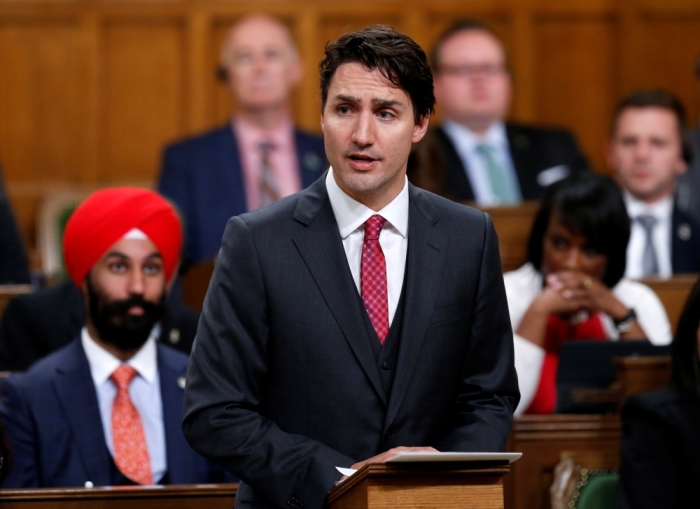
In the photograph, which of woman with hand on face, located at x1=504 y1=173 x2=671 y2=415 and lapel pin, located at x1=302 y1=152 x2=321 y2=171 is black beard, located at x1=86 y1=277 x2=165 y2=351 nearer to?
woman with hand on face, located at x1=504 y1=173 x2=671 y2=415

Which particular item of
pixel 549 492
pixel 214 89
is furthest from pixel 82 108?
pixel 549 492

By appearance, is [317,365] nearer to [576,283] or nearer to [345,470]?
[345,470]

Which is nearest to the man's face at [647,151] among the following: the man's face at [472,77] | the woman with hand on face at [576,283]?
the man's face at [472,77]

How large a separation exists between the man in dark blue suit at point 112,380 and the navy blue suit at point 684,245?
2.44m

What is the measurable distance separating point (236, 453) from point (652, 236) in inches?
136

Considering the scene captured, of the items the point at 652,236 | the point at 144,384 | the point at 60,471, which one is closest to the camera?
the point at 60,471

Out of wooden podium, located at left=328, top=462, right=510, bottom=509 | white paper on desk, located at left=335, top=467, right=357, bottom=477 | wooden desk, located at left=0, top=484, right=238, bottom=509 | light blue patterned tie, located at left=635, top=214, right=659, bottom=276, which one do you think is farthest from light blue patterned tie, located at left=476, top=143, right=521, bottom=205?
wooden podium, located at left=328, top=462, right=510, bottom=509

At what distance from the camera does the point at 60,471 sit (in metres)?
3.26

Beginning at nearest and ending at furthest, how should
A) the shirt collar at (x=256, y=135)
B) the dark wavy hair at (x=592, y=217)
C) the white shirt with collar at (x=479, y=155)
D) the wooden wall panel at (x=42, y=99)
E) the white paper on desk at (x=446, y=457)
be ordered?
the white paper on desk at (x=446, y=457) < the dark wavy hair at (x=592, y=217) < the white shirt with collar at (x=479, y=155) < the shirt collar at (x=256, y=135) < the wooden wall panel at (x=42, y=99)

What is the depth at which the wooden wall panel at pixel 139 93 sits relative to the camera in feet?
23.6

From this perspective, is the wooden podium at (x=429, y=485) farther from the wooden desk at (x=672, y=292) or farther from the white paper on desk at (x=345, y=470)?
the wooden desk at (x=672, y=292)

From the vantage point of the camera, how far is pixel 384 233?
2.43 meters

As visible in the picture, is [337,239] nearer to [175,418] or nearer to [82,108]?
[175,418]

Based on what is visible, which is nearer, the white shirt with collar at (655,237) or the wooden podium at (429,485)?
the wooden podium at (429,485)
